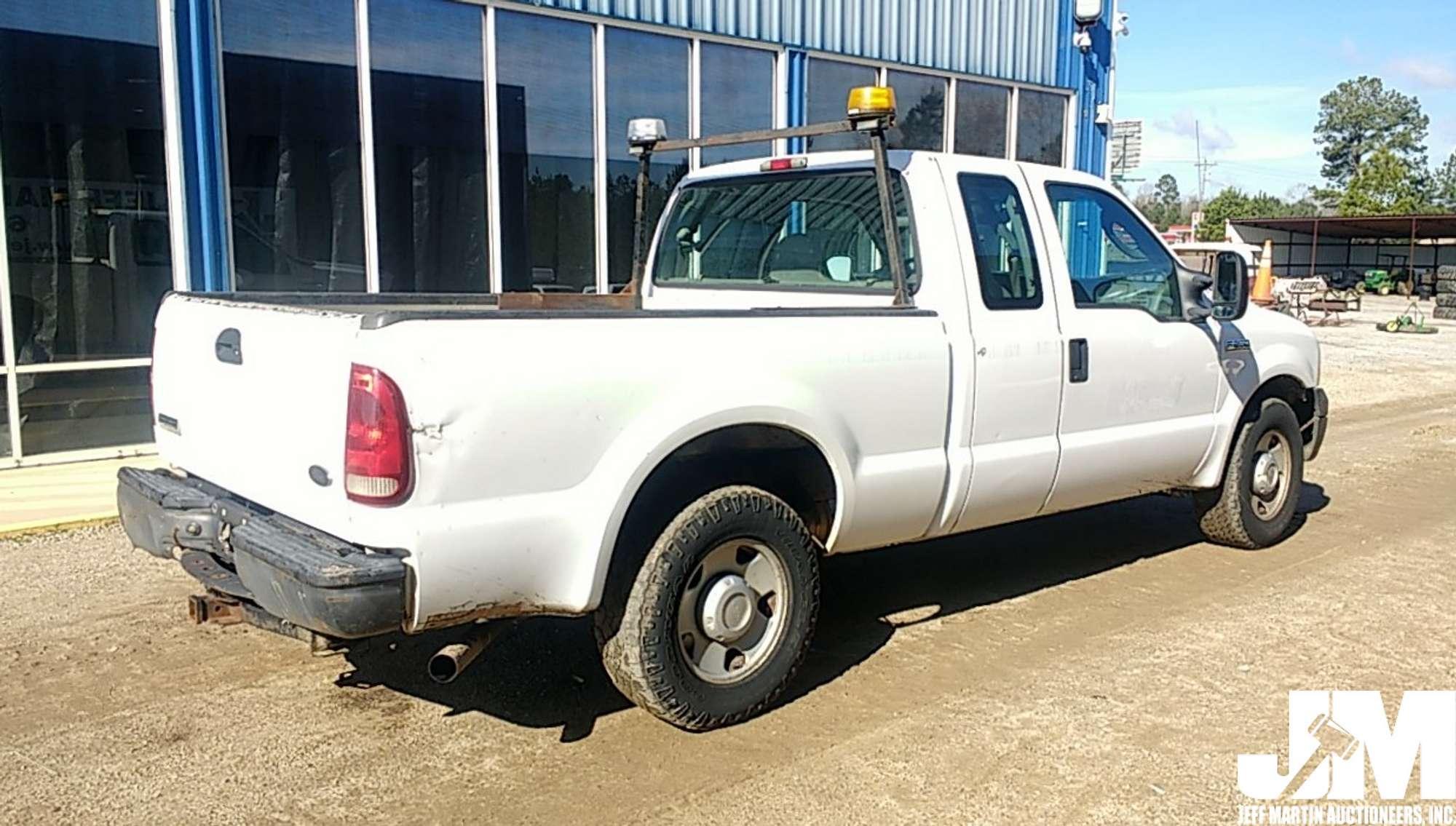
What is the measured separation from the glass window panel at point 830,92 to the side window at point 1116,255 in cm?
686

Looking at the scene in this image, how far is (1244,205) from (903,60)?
7146cm

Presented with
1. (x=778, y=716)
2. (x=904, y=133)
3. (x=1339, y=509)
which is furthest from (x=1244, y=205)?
(x=778, y=716)

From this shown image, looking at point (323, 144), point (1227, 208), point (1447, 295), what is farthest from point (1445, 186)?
point (323, 144)

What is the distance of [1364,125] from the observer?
98562mm

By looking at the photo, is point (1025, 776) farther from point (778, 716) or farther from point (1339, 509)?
point (1339, 509)

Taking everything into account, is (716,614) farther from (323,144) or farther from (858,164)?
(323,144)

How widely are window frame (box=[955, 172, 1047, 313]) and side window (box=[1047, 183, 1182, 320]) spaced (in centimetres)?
34

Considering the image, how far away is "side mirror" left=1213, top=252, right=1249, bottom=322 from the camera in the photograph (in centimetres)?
605

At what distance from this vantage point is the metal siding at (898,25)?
37.5 ft

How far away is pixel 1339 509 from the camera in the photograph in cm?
793

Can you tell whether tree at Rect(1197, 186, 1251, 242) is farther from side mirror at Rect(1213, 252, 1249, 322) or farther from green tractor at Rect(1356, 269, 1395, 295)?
side mirror at Rect(1213, 252, 1249, 322)

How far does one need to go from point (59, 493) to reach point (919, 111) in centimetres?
959

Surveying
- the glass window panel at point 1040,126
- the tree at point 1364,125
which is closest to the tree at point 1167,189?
the tree at point 1364,125

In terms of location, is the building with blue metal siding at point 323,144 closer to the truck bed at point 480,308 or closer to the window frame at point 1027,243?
the truck bed at point 480,308
